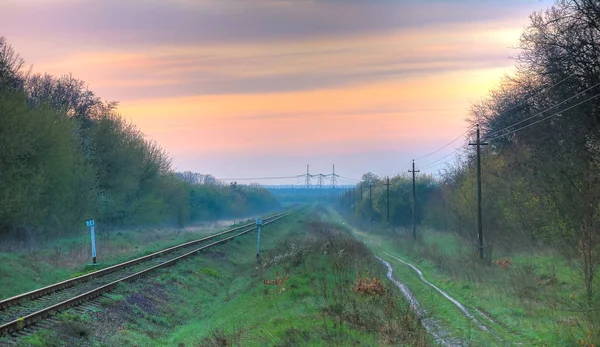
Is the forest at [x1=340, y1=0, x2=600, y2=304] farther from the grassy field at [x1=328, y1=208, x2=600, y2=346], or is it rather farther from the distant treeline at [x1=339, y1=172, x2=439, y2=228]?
the distant treeline at [x1=339, y1=172, x2=439, y2=228]

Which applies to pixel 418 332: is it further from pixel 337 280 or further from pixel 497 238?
pixel 497 238

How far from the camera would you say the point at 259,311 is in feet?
59.5

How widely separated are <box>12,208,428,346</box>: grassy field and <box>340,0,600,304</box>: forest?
714cm

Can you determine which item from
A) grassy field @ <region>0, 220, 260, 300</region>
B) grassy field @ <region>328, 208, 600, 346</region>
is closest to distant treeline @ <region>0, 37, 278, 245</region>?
grassy field @ <region>0, 220, 260, 300</region>

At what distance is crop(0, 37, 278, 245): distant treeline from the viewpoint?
33688mm

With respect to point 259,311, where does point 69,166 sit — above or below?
above

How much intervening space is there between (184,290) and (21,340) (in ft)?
38.1

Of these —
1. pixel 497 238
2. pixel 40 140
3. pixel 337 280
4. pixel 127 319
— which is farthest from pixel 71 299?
pixel 497 238

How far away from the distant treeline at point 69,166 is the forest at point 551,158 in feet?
87.3

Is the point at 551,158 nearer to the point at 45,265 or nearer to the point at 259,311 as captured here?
the point at 259,311

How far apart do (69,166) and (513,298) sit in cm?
3118

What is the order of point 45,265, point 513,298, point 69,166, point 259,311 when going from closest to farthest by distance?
1. point 259,311
2. point 513,298
3. point 45,265
4. point 69,166

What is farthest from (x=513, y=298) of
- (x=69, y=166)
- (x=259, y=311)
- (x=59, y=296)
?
(x=69, y=166)

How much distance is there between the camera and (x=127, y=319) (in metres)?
17.7
